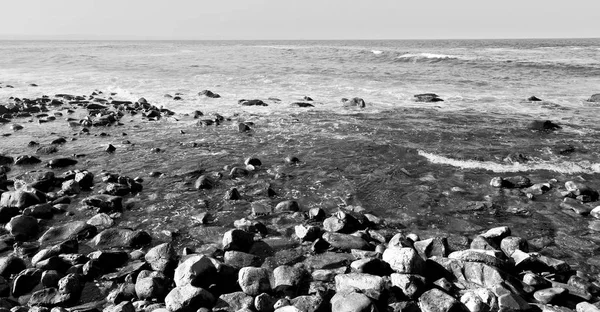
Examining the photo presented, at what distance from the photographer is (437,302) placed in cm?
520

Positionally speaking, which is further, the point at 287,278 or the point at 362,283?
the point at 287,278

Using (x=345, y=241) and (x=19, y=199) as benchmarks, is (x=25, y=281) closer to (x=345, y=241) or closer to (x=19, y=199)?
(x=19, y=199)

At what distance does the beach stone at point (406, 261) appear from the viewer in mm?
5888

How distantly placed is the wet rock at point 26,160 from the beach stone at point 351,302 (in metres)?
11.1

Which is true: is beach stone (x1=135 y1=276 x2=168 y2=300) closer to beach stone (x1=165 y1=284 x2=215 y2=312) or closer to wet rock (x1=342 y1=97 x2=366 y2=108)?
beach stone (x1=165 y1=284 x2=215 y2=312)

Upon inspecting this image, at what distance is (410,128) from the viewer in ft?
52.7

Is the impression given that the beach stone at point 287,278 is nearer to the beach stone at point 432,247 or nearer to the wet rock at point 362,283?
the wet rock at point 362,283

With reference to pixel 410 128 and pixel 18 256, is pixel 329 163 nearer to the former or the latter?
pixel 410 128

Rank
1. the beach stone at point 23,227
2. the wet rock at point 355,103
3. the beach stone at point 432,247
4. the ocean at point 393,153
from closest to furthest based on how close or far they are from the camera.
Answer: the beach stone at point 432,247 → the beach stone at point 23,227 → the ocean at point 393,153 → the wet rock at point 355,103

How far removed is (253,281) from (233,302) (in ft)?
1.61

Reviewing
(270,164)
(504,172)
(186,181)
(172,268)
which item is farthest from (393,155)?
(172,268)

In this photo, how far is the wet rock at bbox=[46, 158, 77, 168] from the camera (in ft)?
37.3

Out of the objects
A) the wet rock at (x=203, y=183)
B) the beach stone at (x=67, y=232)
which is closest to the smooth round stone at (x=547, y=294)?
the wet rock at (x=203, y=183)

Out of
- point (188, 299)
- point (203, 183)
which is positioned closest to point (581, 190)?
point (188, 299)
